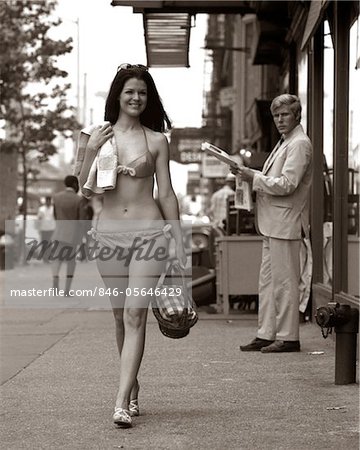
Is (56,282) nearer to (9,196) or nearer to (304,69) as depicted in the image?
(304,69)

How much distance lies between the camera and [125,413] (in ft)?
21.7

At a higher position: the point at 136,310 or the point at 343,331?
the point at 136,310

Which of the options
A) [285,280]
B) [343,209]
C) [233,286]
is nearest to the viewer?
[285,280]

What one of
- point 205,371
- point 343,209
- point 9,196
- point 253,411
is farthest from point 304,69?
point 9,196

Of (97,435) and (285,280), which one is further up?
(285,280)

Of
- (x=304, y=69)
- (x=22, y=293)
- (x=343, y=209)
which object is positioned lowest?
(x=22, y=293)

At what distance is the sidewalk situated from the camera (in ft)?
20.9

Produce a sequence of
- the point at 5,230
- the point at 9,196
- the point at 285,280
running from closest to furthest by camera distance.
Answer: the point at 285,280 < the point at 5,230 < the point at 9,196

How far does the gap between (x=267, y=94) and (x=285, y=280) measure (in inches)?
455

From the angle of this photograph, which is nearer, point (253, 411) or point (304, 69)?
point (253, 411)

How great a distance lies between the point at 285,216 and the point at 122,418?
12.8ft

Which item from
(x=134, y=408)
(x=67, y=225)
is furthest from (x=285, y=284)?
(x=67, y=225)

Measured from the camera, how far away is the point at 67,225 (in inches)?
699

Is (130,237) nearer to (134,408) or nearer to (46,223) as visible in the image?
(134,408)
